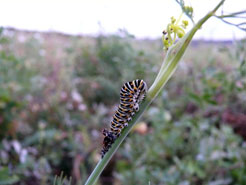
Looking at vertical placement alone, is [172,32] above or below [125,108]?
above

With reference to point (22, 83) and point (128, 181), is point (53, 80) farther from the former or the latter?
point (128, 181)

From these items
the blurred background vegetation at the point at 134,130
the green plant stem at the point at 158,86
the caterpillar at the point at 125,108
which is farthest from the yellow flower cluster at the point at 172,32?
the blurred background vegetation at the point at 134,130

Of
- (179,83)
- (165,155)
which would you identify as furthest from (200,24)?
(179,83)

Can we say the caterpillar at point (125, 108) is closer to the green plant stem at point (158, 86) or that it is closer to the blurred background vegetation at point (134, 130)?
the green plant stem at point (158, 86)

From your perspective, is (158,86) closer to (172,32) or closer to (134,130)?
(172,32)

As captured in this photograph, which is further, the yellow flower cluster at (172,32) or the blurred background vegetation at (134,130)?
the blurred background vegetation at (134,130)

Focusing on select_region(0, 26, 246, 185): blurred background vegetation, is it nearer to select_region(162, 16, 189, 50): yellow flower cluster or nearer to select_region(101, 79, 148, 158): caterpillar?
select_region(101, 79, 148, 158): caterpillar

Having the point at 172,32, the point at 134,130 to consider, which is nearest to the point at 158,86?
the point at 172,32

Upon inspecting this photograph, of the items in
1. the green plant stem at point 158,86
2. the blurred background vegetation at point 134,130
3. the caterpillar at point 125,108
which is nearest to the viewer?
the green plant stem at point 158,86

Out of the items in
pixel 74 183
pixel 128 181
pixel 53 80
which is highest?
pixel 53 80
